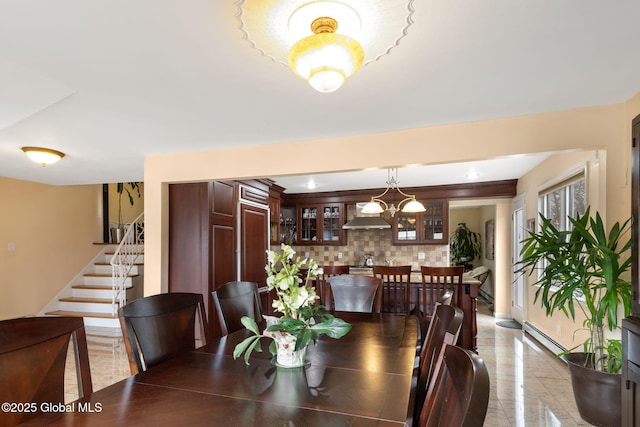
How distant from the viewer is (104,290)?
5.83 metres

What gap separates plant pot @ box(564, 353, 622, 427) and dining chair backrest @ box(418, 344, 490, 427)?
2178 mm

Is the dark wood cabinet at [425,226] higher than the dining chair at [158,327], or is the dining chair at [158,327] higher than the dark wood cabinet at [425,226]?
the dark wood cabinet at [425,226]

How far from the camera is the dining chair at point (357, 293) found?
2.92 metres

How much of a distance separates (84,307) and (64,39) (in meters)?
5.27

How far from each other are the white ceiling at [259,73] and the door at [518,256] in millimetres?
3345

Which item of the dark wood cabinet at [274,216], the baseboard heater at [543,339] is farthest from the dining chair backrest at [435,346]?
the dark wood cabinet at [274,216]

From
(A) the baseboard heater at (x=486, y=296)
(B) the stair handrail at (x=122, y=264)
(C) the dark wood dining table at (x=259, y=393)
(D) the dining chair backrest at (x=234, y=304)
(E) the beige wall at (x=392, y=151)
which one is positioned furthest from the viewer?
(A) the baseboard heater at (x=486, y=296)

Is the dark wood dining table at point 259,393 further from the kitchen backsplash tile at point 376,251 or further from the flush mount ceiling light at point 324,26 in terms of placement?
the kitchen backsplash tile at point 376,251

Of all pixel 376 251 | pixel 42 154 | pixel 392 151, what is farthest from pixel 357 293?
pixel 376 251

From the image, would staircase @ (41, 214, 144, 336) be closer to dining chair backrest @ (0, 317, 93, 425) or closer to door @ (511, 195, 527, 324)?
dining chair backrest @ (0, 317, 93, 425)

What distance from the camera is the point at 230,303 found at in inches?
86.7

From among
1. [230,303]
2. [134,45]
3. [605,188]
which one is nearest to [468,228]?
[605,188]

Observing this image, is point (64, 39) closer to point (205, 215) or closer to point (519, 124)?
point (205, 215)

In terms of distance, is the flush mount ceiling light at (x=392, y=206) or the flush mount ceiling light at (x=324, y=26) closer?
the flush mount ceiling light at (x=324, y=26)
